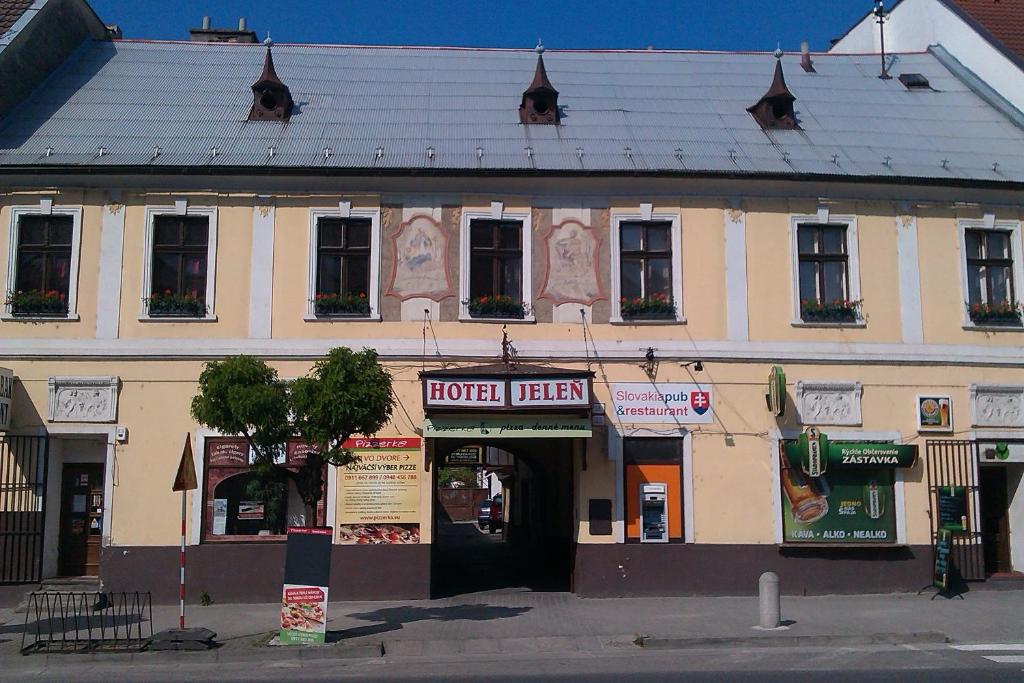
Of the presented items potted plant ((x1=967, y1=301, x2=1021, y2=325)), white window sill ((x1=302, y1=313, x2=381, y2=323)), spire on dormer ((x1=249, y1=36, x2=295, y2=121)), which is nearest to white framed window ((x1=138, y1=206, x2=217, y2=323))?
white window sill ((x1=302, y1=313, x2=381, y2=323))

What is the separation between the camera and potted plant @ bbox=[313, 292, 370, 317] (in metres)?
16.5

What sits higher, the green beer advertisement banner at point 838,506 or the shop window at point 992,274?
the shop window at point 992,274

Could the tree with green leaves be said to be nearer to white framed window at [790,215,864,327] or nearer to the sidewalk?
the sidewalk

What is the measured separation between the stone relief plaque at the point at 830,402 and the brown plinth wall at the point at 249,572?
706 centimetres

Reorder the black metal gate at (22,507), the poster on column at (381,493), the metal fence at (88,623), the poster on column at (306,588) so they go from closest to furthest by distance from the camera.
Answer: the metal fence at (88,623)
the poster on column at (306,588)
the black metal gate at (22,507)
the poster on column at (381,493)

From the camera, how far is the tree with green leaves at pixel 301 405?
12.4 metres

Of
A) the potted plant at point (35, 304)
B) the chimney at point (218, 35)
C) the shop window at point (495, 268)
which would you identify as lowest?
the potted plant at point (35, 304)

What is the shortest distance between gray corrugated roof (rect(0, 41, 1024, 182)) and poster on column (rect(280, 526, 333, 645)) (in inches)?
276

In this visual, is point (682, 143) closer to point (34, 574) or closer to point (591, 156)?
point (591, 156)

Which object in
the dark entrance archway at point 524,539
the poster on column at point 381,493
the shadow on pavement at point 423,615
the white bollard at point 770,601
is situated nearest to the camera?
the white bollard at point 770,601

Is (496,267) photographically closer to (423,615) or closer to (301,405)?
(301,405)

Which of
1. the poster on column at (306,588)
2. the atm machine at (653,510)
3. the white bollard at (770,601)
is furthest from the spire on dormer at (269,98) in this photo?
the white bollard at (770,601)

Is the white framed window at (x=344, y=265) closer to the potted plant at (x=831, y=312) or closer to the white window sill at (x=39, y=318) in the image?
the white window sill at (x=39, y=318)

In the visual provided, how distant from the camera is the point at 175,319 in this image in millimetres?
16500
